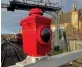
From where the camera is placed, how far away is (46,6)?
1600 cm

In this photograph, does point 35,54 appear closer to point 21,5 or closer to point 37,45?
point 37,45

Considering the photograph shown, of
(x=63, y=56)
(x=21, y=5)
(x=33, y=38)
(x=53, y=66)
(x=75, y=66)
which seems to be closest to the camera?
(x=33, y=38)

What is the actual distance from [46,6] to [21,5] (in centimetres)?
186

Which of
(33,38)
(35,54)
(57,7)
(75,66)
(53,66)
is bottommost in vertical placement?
(75,66)

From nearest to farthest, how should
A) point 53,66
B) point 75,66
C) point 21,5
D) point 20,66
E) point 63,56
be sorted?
point 20,66 < point 53,66 < point 63,56 < point 75,66 < point 21,5

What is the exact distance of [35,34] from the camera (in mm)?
1571

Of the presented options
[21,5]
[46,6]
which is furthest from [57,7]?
[21,5]

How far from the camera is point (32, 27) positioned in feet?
5.24

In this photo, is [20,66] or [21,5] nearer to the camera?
[20,66]

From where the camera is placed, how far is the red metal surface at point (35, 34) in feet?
5.16

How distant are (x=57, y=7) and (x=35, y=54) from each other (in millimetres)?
15380

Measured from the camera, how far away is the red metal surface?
157cm

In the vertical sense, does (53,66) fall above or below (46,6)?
below

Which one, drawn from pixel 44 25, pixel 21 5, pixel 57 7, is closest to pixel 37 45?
pixel 44 25
